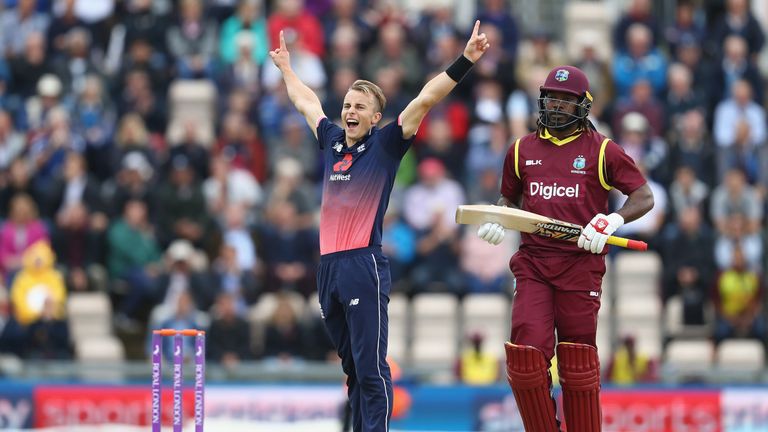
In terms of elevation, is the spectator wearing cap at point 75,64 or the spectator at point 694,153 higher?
the spectator wearing cap at point 75,64

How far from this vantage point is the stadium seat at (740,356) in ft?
57.9

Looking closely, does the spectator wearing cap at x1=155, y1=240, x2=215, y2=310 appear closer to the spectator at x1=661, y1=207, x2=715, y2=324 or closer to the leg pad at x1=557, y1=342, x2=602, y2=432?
the spectator at x1=661, y1=207, x2=715, y2=324

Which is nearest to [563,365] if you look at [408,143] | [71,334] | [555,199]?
[555,199]

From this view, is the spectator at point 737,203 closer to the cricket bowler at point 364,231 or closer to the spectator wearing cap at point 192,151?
the spectator wearing cap at point 192,151

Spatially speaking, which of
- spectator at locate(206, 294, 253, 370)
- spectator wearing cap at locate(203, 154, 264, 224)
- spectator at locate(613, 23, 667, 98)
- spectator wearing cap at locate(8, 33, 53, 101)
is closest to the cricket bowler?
spectator at locate(206, 294, 253, 370)

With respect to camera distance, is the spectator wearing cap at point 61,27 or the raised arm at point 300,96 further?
the spectator wearing cap at point 61,27

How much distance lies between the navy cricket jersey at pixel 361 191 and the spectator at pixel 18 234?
9.21 metres

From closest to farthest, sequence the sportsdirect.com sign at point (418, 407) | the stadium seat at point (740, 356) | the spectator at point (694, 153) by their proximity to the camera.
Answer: the sportsdirect.com sign at point (418, 407) → the stadium seat at point (740, 356) → the spectator at point (694, 153)

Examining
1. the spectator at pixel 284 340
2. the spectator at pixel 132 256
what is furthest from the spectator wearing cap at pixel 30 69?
the spectator at pixel 284 340

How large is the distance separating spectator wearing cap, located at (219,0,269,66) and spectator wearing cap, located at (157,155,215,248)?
237 cm

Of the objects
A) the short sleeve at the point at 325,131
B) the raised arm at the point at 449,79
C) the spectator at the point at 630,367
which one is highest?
the raised arm at the point at 449,79

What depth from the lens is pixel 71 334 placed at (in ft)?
60.4

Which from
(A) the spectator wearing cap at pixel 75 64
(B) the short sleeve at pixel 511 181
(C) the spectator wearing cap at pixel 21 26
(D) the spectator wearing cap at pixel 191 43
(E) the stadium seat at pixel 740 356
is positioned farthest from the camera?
(C) the spectator wearing cap at pixel 21 26

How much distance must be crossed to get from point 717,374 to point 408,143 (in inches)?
298
